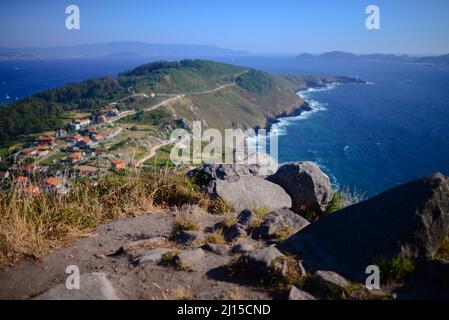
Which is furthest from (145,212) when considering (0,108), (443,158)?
(0,108)

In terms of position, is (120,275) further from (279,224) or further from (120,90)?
(120,90)

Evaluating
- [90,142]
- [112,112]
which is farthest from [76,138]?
[112,112]

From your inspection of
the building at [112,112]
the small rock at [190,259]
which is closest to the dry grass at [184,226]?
the small rock at [190,259]

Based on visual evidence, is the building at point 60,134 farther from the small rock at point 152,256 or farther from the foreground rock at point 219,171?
the small rock at point 152,256

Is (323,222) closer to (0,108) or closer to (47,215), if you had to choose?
(47,215)

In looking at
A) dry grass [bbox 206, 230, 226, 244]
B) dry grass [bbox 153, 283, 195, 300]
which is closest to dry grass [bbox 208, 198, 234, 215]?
dry grass [bbox 206, 230, 226, 244]

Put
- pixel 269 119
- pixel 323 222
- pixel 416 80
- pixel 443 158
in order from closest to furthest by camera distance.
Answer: pixel 323 222 < pixel 443 158 < pixel 269 119 < pixel 416 80
